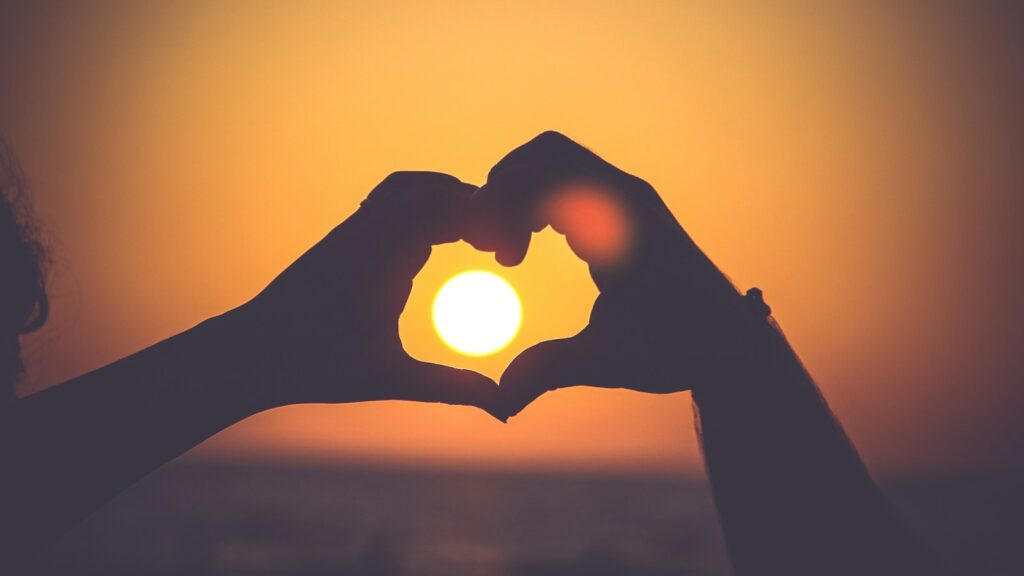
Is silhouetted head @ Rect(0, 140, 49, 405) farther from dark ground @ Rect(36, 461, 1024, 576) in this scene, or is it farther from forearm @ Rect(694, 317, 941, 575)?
dark ground @ Rect(36, 461, 1024, 576)

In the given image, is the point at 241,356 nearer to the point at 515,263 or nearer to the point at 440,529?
the point at 515,263

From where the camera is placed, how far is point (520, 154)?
180 centimetres

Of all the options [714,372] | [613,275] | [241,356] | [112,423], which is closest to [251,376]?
[241,356]

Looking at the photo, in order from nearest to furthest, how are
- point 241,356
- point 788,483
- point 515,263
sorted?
point 241,356 < point 788,483 < point 515,263

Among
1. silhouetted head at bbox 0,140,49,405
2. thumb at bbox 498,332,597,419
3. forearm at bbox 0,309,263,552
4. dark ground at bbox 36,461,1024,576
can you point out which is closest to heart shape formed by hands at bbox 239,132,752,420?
thumb at bbox 498,332,597,419

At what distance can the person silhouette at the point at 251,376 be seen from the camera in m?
1.22

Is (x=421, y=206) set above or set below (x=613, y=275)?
above

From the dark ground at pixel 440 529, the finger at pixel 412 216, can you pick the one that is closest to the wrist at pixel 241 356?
the finger at pixel 412 216

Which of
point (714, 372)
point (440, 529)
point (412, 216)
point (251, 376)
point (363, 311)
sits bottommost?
point (440, 529)

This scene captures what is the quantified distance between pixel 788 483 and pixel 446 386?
787 mm

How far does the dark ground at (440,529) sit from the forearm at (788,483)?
34.4 meters

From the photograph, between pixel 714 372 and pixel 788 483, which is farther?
pixel 714 372

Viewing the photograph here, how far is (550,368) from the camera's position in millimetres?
1824

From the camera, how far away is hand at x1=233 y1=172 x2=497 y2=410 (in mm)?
1500
